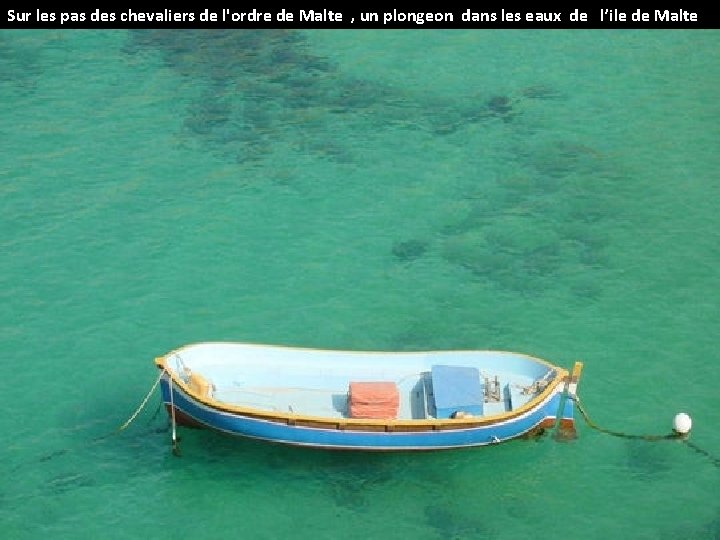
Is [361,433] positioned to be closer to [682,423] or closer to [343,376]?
[343,376]

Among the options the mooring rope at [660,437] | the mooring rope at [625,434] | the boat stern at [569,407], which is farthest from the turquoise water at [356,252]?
the boat stern at [569,407]

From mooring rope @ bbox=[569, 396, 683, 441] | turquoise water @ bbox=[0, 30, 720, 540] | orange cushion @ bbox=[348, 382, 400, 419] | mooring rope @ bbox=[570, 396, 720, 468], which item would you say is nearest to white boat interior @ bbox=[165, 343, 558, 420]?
orange cushion @ bbox=[348, 382, 400, 419]

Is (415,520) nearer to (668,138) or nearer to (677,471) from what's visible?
(677,471)

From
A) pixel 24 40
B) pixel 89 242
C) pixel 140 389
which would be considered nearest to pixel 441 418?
pixel 140 389

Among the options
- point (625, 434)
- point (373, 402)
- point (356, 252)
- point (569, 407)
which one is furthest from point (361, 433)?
point (356, 252)

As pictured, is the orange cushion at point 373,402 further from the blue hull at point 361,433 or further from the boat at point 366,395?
the blue hull at point 361,433

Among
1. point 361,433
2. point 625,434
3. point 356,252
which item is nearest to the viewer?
point 361,433

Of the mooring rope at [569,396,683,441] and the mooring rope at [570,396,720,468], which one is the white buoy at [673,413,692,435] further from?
the mooring rope at [569,396,683,441]
